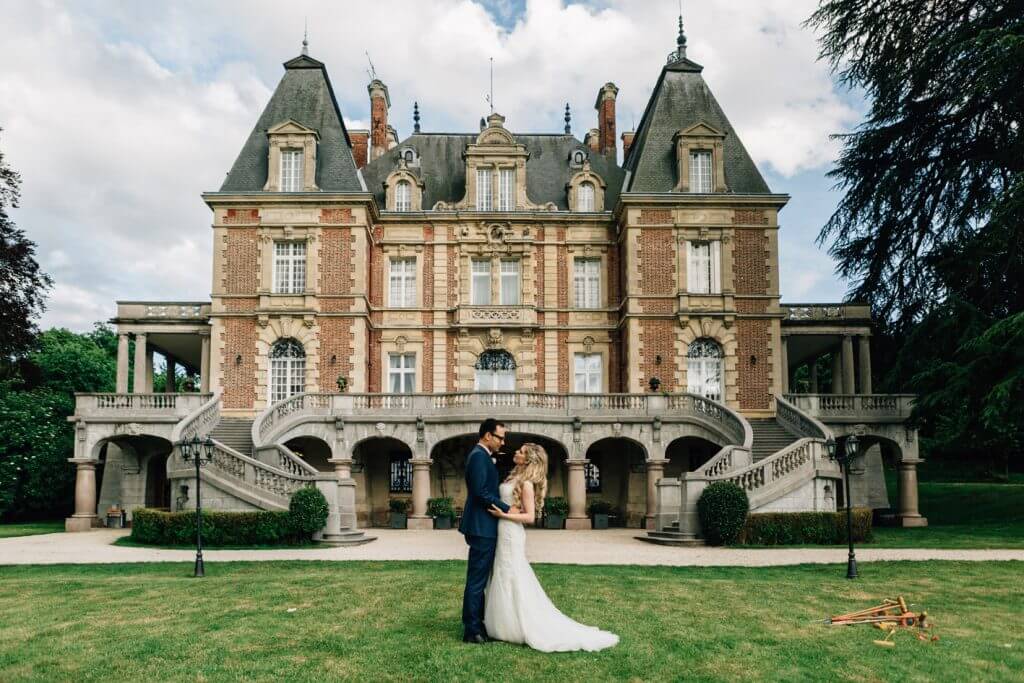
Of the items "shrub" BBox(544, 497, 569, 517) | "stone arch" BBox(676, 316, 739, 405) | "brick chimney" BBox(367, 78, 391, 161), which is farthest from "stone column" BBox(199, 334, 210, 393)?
"stone arch" BBox(676, 316, 739, 405)

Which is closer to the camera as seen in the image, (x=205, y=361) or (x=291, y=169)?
(x=291, y=169)

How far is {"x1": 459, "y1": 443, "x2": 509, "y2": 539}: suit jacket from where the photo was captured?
8688 mm

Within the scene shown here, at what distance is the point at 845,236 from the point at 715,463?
45.0 ft

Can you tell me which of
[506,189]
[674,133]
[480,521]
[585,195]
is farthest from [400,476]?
[480,521]

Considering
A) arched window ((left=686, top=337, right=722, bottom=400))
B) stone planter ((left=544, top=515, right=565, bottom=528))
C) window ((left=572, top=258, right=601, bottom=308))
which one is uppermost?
window ((left=572, top=258, right=601, bottom=308))

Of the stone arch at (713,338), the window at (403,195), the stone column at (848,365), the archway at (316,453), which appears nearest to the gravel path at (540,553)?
the archway at (316,453)

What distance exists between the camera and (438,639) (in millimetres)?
9180

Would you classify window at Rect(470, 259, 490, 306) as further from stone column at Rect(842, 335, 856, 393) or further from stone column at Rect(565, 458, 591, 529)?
stone column at Rect(842, 335, 856, 393)

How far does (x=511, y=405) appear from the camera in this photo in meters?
28.0

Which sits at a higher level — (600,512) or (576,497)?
(576,497)

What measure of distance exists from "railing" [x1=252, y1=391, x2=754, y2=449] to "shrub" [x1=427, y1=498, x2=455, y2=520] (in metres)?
2.72

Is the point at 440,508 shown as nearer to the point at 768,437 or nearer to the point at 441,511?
the point at 441,511

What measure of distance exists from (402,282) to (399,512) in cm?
849

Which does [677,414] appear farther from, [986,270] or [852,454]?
[852,454]
